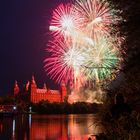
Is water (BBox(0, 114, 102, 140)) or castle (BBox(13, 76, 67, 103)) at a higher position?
castle (BBox(13, 76, 67, 103))

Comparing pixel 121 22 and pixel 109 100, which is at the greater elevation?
pixel 121 22

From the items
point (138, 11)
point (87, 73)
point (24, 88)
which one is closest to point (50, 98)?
point (24, 88)

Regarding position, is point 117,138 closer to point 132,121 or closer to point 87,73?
point 132,121

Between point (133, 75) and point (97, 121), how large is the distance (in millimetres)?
2530

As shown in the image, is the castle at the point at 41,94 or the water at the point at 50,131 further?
the castle at the point at 41,94

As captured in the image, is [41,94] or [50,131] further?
[41,94]

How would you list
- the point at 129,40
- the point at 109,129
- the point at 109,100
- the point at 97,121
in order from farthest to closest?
1. the point at 109,100
2. the point at 97,121
3. the point at 109,129
4. the point at 129,40

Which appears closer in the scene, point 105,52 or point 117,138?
point 117,138

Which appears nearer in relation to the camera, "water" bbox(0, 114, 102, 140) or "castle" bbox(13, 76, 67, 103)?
"water" bbox(0, 114, 102, 140)

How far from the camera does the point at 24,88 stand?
558 feet

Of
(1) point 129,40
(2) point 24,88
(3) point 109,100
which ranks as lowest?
(3) point 109,100

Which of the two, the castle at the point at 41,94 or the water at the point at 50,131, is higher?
the castle at the point at 41,94

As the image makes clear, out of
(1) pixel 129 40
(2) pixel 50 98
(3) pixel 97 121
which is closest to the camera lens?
(1) pixel 129 40

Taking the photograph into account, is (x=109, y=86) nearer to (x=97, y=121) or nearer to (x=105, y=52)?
(x=97, y=121)
